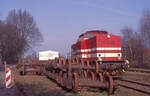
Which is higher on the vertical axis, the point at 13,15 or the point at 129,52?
the point at 13,15

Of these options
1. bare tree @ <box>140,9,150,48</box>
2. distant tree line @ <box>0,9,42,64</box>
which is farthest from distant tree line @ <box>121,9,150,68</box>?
distant tree line @ <box>0,9,42,64</box>

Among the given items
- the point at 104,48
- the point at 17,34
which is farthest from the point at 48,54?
the point at 17,34

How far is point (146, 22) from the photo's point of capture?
27.2 metres

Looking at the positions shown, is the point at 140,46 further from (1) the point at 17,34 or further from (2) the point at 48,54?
(1) the point at 17,34

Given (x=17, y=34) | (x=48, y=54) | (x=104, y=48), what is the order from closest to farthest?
(x=104, y=48) → (x=48, y=54) → (x=17, y=34)

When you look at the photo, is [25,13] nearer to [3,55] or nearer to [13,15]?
[13,15]

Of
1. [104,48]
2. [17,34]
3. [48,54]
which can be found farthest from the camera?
[17,34]

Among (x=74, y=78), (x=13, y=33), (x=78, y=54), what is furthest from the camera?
(x=13, y=33)

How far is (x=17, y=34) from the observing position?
1683 inches

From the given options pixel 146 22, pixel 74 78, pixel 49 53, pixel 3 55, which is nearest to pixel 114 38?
pixel 74 78

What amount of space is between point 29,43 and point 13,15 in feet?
24.0

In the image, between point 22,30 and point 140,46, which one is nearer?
point 140,46

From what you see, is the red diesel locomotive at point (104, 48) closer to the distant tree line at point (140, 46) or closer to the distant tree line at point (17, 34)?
the distant tree line at point (140, 46)

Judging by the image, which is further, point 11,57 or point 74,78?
point 11,57
